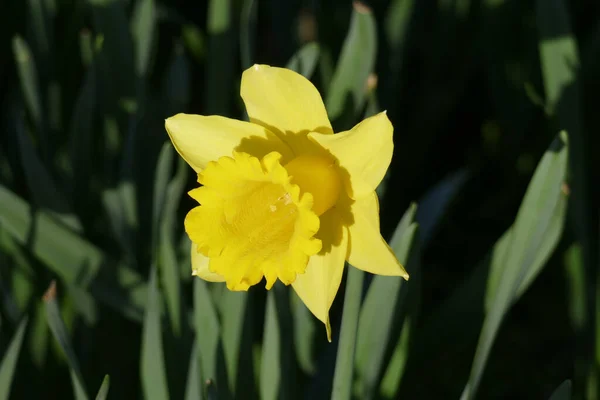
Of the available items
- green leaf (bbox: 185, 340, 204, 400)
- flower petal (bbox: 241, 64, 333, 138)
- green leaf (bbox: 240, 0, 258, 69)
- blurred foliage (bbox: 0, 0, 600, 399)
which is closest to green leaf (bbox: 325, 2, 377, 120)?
blurred foliage (bbox: 0, 0, 600, 399)

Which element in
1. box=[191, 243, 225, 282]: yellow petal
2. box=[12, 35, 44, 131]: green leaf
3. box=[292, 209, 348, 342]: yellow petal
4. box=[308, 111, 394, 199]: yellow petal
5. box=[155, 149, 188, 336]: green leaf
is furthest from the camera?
box=[12, 35, 44, 131]: green leaf

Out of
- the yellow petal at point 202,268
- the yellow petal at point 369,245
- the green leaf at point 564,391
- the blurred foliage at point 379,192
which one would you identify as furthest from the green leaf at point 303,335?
the green leaf at point 564,391

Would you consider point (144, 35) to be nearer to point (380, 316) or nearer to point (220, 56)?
point (220, 56)

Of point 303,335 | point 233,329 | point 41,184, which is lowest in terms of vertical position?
point 303,335

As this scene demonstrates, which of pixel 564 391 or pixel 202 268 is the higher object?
pixel 202 268

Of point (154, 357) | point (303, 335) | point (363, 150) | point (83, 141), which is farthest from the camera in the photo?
point (83, 141)

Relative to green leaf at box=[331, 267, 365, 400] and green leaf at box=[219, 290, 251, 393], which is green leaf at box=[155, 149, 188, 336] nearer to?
green leaf at box=[219, 290, 251, 393]

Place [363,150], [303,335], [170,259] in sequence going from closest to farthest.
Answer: [363,150] < [170,259] < [303,335]

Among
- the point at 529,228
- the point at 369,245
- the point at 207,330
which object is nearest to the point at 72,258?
the point at 207,330
